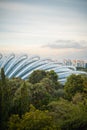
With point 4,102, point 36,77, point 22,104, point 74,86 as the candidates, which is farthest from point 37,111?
point 36,77

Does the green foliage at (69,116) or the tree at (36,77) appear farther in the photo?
the tree at (36,77)

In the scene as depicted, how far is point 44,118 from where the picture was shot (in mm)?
4332

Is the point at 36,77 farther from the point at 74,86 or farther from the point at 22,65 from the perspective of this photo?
the point at 22,65

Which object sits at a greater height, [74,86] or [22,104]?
[74,86]

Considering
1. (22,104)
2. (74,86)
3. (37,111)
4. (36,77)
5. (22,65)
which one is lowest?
(37,111)

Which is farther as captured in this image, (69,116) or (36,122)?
(69,116)

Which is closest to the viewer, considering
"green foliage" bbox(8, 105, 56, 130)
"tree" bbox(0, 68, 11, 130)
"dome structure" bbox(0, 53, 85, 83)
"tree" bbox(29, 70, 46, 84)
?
"green foliage" bbox(8, 105, 56, 130)

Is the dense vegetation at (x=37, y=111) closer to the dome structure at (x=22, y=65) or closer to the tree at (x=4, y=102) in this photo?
the tree at (x=4, y=102)

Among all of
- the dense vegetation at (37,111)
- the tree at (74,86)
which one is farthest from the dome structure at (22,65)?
the dense vegetation at (37,111)

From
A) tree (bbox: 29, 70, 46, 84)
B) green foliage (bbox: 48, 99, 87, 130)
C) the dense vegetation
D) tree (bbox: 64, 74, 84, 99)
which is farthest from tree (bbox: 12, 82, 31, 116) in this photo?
tree (bbox: 29, 70, 46, 84)

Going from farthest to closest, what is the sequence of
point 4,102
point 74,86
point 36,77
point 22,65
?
1. point 22,65
2. point 36,77
3. point 74,86
4. point 4,102

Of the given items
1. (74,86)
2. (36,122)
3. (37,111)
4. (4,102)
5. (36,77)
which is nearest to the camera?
(36,122)

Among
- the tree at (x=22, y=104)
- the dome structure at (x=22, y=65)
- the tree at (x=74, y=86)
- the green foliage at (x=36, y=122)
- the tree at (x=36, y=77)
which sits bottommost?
the green foliage at (x=36, y=122)

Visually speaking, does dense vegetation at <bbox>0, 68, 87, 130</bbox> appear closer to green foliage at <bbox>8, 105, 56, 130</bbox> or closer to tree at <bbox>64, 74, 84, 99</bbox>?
green foliage at <bbox>8, 105, 56, 130</bbox>
